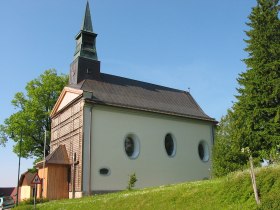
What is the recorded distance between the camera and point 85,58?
111ft

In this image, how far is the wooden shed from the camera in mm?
28750

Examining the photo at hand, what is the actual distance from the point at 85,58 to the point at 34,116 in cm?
1252

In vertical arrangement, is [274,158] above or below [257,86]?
below

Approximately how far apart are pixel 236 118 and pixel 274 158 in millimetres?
3752

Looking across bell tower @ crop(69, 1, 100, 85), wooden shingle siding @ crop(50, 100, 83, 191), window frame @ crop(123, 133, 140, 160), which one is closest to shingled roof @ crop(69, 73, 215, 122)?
bell tower @ crop(69, 1, 100, 85)

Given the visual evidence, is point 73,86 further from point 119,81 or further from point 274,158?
point 274,158

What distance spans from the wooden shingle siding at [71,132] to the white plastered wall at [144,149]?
0.91 meters

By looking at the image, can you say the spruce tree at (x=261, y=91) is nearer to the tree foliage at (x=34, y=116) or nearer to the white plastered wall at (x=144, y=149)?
the white plastered wall at (x=144, y=149)

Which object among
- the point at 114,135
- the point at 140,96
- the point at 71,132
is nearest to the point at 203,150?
the point at 140,96

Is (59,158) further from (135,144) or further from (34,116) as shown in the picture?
(34,116)

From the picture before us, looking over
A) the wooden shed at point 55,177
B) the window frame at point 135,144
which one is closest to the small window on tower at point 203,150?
the window frame at point 135,144

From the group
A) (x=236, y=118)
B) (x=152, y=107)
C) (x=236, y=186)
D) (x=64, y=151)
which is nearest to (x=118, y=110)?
(x=152, y=107)

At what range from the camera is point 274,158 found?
61.5 ft

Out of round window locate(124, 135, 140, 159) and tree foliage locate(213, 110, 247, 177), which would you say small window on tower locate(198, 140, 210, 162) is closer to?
tree foliage locate(213, 110, 247, 177)
